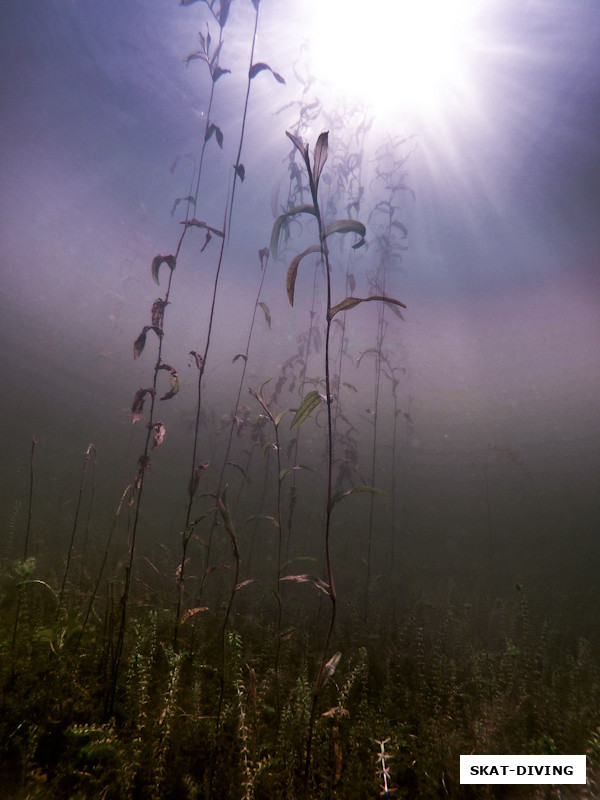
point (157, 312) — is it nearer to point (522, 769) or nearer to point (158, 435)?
point (158, 435)

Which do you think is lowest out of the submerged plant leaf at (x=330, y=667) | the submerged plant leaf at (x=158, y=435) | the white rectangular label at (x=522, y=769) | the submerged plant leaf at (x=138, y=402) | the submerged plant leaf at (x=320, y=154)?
the white rectangular label at (x=522, y=769)

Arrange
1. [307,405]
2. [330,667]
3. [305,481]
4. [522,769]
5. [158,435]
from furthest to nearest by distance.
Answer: [305,481]
[158,435]
[522,769]
[307,405]
[330,667]

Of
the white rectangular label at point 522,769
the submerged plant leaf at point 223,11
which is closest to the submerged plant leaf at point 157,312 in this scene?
the submerged plant leaf at point 223,11

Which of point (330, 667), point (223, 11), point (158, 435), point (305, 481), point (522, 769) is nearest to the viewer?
point (330, 667)

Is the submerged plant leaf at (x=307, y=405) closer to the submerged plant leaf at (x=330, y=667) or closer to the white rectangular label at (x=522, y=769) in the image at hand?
the submerged plant leaf at (x=330, y=667)

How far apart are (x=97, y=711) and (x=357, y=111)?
307 inches

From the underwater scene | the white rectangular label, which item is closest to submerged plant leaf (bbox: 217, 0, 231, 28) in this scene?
the underwater scene

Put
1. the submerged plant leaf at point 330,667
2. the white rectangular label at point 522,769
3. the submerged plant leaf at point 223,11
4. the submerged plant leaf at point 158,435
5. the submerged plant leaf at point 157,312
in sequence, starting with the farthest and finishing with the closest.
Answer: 1. the submerged plant leaf at point 223,11
2. the submerged plant leaf at point 157,312
3. the submerged plant leaf at point 158,435
4. the white rectangular label at point 522,769
5. the submerged plant leaf at point 330,667

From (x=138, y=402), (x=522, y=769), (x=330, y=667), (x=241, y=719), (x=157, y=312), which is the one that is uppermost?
(x=157, y=312)

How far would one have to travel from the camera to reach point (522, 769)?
156 centimetres

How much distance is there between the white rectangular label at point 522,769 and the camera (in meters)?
1.49

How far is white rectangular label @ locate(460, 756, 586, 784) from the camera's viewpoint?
4.89ft

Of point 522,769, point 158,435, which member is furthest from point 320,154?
point 522,769

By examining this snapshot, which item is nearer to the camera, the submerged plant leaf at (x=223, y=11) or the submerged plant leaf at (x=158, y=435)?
the submerged plant leaf at (x=158, y=435)
